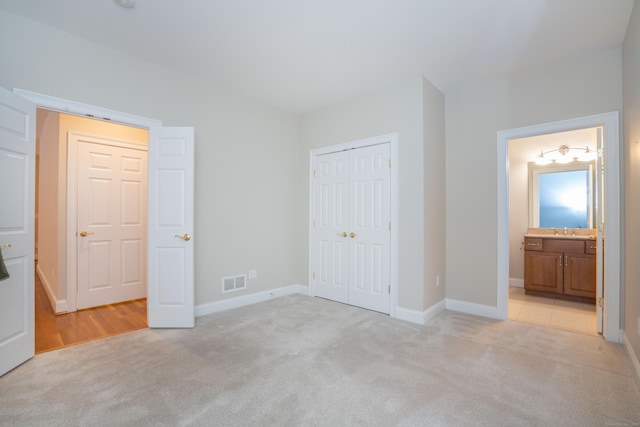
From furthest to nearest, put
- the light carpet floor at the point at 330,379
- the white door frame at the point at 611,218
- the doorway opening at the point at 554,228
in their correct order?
1. the doorway opening at the point at 554,228
2. the white door frame at the point at 611,218
3. the light carpet floor at the point at 330,379

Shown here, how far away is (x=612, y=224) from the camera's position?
110 inches

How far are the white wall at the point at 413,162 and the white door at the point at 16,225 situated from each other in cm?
325

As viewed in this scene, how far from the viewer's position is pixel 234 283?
385 cm

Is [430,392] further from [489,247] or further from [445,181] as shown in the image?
[445,181]

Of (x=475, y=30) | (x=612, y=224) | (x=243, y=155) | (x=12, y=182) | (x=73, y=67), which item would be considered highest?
(x=475, y=30)

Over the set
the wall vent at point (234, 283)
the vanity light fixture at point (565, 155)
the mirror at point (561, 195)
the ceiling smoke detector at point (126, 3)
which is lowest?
the wall vent at point (234, 283)

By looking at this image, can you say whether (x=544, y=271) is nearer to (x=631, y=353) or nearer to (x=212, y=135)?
(x=631, y=353)

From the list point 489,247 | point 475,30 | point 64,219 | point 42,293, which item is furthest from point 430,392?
point 42,293

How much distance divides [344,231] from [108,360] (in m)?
2.77

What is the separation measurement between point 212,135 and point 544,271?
4.97 metres

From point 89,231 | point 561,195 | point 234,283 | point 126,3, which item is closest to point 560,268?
point 561,195

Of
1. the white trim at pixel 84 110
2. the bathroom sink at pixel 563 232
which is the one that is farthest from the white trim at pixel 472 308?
the white trim at pixel 84 110

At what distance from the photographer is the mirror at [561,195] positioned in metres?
4.57

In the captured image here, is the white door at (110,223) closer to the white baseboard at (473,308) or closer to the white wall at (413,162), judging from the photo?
the white wall at (413,162)
